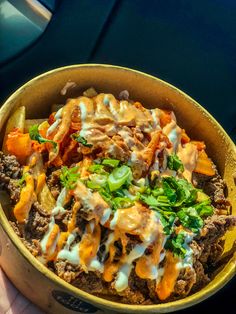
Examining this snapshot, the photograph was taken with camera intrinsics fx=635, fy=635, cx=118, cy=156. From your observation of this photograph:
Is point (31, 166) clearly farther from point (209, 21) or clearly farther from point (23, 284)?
point (209, 21)

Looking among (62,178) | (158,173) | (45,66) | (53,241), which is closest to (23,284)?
(53,241)

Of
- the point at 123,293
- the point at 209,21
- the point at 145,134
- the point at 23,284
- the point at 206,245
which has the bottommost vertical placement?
the point at 23,284

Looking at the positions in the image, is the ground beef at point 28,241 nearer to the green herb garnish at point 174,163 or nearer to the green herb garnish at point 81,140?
the green herb garnish at point 81,140

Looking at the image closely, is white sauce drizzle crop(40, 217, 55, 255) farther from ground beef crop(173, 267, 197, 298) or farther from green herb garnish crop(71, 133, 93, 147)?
ground beef crop(173, 267, 197, 298)

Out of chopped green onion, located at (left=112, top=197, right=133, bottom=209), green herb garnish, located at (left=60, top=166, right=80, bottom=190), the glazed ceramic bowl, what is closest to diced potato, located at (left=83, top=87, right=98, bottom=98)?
the glazed ceramic bowl

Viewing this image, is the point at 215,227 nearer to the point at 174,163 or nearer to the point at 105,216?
the point at 174,163

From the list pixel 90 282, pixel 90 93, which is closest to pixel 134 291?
pixel 90 282
